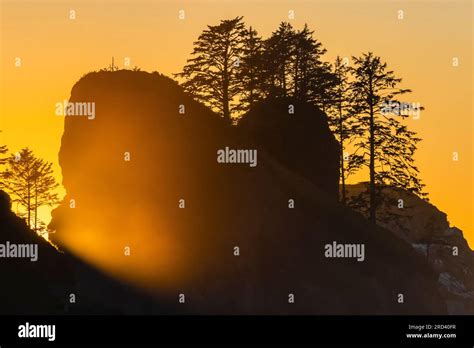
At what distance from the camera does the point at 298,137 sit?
73.3 metres

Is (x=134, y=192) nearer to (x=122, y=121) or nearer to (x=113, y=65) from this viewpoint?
(x=122, y=121)

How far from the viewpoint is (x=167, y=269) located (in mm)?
59969

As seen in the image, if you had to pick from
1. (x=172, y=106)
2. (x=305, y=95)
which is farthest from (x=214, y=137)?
(x=305, y=95)

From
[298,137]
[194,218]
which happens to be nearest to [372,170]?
[298,137]

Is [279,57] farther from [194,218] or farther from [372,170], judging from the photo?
[194,218]

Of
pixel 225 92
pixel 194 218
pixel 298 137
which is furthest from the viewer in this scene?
pixel 225 92

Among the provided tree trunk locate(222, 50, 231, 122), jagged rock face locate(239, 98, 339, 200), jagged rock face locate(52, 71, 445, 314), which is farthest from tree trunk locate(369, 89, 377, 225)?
tree trunk locate(222, 50, 231, 122)

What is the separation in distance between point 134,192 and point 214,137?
5.87 meters

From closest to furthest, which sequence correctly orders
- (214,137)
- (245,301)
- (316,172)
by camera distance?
(245,301) < (214,137) < (316,172)

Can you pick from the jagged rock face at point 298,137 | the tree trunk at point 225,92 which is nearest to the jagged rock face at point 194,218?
the jagged rock face at point 298,137

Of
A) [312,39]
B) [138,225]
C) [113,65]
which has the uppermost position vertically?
[312,39]

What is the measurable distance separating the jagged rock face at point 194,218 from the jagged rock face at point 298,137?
4.67m

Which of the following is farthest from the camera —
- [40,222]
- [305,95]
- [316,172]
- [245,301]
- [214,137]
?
[40,222]

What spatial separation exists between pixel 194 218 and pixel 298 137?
15.3 metres
